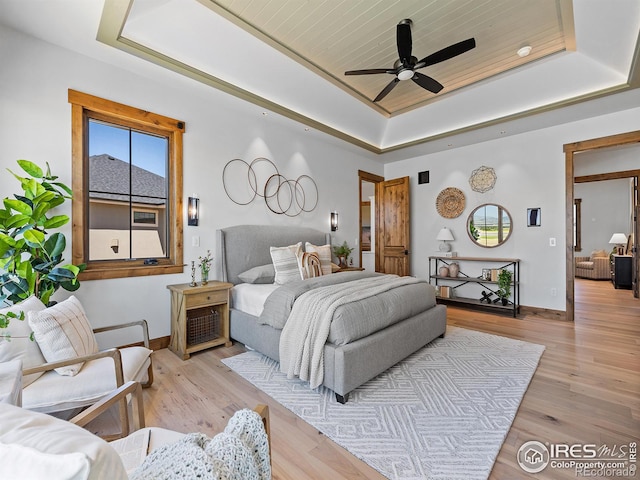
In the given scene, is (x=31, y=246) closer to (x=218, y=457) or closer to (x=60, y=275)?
(x=60, y=275)

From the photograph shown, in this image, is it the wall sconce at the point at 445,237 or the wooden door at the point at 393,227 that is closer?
the wall sconce at the point at 445,237

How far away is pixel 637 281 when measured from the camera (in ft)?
19.4

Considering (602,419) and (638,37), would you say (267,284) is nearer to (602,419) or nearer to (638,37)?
(602,419)

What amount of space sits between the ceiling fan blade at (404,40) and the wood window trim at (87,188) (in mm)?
2492

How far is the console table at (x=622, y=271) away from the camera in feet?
22.3

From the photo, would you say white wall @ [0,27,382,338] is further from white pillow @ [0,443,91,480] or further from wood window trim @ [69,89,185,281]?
white pillow @ [0,443,91,480]

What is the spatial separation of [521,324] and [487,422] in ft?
9.23

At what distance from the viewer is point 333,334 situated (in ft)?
7.73

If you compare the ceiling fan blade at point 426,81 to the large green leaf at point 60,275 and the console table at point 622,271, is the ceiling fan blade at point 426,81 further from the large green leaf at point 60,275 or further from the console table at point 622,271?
the console table at point 622,271

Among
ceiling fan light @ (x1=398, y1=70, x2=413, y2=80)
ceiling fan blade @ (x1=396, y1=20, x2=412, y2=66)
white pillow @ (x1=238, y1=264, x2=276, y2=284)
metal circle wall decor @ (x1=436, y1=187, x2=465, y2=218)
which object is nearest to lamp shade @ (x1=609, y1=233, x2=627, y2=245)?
metal circle wall decor @ (x1=436, y1=187, x2=465, y2=218)

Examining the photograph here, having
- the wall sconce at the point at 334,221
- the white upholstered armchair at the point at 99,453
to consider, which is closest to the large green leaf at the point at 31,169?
the white upholstered armchair at the point at 99,453

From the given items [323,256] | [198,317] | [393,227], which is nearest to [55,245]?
[198,317]

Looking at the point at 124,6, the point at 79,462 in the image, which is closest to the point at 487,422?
the point at 79,462

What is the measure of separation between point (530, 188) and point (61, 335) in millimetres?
5949
